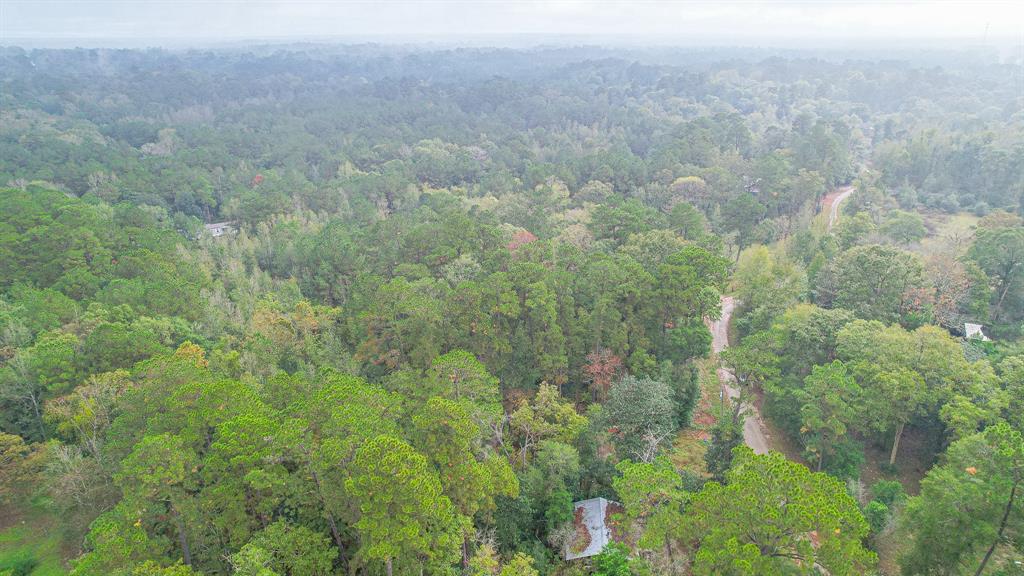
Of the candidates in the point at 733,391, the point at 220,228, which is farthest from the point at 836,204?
the point at 220,228

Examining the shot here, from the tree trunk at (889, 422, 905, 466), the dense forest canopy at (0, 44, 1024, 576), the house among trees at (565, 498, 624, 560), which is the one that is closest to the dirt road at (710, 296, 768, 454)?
the dense forest canopy at (0, 44, 1024, 576)

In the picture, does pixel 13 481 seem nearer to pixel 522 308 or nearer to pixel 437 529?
pixel 437 529

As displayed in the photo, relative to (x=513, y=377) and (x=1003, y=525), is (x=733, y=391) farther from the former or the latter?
(x=1003, y=525)

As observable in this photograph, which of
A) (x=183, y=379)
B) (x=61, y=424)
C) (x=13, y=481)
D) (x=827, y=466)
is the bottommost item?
(x=827, y=466)

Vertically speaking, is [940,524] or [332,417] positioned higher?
[332,417]

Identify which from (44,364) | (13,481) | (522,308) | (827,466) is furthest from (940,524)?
(44,364)

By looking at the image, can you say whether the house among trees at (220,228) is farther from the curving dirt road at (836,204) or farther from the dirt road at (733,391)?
the curving dirt road at (836,204)

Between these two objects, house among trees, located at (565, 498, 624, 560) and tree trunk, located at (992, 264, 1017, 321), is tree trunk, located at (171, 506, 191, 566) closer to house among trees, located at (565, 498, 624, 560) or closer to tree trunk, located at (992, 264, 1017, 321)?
house among trees, located at (565, 498, 624, 560)
